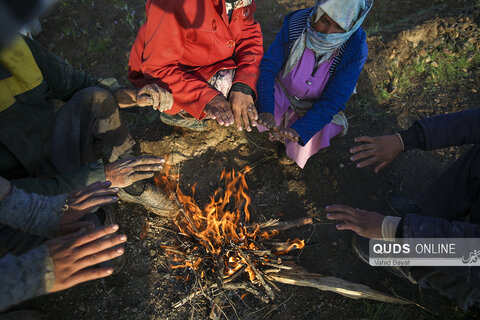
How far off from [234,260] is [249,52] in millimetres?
2021

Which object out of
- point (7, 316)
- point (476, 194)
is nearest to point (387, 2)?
point (476, 194)

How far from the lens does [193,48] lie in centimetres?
272

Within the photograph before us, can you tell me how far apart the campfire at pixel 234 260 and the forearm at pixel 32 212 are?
933mm

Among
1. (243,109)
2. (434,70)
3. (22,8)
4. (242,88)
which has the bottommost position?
(434,70)

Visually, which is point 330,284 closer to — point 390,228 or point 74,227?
point 390,228

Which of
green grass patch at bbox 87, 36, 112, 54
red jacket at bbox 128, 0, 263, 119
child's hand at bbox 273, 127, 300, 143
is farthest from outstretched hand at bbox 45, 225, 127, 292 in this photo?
green grass patch at bbox 87, 36, 112, 54

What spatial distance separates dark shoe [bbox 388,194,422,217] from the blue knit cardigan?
111cm

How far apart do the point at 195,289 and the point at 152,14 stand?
226 centimetres

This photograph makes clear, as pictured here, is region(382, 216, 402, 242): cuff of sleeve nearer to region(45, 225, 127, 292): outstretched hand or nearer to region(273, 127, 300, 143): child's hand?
region(273, 127, 300, 143): child's hand

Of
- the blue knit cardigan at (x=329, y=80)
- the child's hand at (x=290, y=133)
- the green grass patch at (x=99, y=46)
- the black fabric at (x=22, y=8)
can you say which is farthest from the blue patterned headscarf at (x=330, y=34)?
the green grass patch at (x=99, y=46)

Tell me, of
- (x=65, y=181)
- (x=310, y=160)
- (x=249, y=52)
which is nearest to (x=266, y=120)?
(x=249, y=52)

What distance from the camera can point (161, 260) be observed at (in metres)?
2.62

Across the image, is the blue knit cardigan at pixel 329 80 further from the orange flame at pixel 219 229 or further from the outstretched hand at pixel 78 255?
the outstretched hand at pixel 78 255

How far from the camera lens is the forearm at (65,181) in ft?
6.59
